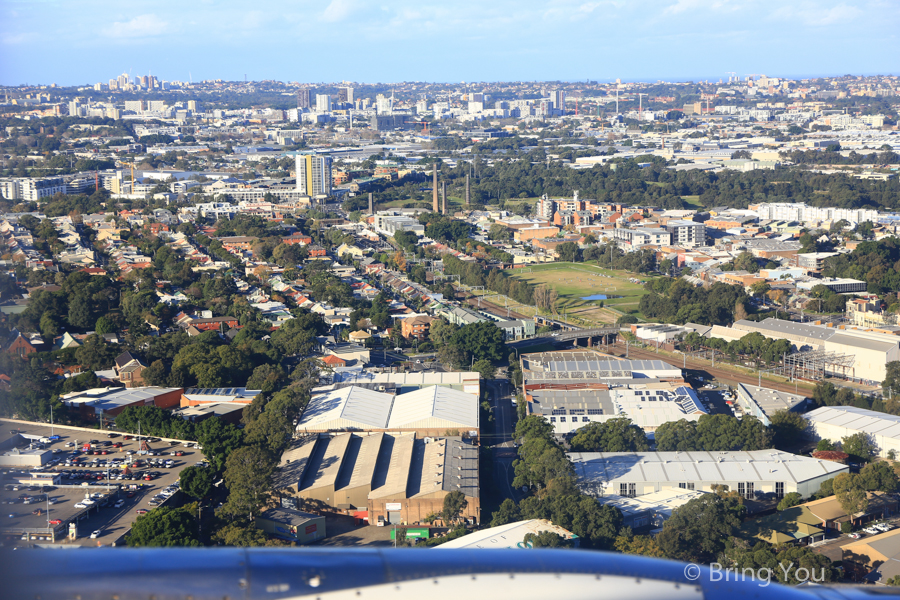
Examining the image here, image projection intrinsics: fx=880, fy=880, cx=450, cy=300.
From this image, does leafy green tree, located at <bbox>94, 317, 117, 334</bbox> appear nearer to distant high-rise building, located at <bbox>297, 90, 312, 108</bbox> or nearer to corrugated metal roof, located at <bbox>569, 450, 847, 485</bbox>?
corrugated metal roof, located at <bbox>569, 450, 847, 485</bbox>

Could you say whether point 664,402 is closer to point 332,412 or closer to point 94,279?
point 332,412

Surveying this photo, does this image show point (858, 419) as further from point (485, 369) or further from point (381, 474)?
point (381, 474)

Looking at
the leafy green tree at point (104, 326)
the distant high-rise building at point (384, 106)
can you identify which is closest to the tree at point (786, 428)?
the leafy green tree at point (104, 326)

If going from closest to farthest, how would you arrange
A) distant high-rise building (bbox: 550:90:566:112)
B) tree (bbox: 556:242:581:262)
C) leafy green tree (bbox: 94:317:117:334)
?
leafy green tree (bbox: 94:317:117:334), tree (bbox: 556:242:581:262), distant high-rise building (bbox: 550:90:566:112)

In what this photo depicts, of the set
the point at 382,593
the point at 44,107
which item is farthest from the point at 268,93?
the point at 382,593

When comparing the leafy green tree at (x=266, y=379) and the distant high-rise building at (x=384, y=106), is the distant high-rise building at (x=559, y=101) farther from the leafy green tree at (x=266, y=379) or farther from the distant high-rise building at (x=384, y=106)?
the leafy green tree at (x=266, y=379)

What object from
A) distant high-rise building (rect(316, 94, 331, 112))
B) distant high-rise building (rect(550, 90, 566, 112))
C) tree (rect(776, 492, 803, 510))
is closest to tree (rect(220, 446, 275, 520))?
tree (rect(776, 492, 803, 510))
